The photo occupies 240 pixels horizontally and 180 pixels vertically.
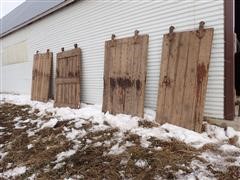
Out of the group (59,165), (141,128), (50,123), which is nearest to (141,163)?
(59,165)

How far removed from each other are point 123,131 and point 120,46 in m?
2.31

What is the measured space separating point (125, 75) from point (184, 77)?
67.8 inches

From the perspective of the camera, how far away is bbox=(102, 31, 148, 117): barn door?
6.73 metres

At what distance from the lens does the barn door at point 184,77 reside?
17.9 ft

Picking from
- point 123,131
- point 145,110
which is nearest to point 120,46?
point 145,110

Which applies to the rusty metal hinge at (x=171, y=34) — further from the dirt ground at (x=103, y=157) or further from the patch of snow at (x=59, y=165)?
the patch of snow at (x=59, y=165)

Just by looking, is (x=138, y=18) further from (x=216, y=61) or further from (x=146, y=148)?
(x=146, y=148)

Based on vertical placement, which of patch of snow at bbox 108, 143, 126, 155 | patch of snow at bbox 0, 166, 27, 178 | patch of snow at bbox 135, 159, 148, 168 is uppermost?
patch of snow at bbox 108, 143, 126, 155

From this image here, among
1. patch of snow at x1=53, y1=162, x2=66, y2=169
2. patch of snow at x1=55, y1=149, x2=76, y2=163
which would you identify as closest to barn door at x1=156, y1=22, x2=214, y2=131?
patch of snow at x1=55, y1=149, x2=76, y2=163

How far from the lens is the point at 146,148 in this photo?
4.98 metres

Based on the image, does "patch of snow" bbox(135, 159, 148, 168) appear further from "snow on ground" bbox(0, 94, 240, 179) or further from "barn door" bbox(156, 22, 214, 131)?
"barn door" bbox(156, 22, 214, 131)

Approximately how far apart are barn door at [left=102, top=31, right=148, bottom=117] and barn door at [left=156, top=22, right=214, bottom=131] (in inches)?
25.2

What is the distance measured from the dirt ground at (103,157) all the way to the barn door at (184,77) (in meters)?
0.56

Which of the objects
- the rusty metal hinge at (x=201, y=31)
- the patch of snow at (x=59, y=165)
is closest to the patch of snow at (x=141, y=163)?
the patch of snow at (x=59, y=165)
